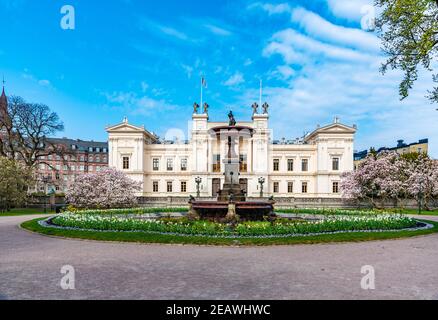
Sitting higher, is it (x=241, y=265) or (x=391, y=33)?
(x=391, y=33)

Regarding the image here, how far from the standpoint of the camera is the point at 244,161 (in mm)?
58094

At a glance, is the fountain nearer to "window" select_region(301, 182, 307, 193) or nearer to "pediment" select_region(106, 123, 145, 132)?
"pediment" select_region(106, 123, 145, 132)

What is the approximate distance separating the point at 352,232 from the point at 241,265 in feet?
28.6

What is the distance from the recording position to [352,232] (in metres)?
15.6

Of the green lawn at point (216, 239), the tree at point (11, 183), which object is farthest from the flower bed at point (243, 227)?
the tree at point (11, 183)

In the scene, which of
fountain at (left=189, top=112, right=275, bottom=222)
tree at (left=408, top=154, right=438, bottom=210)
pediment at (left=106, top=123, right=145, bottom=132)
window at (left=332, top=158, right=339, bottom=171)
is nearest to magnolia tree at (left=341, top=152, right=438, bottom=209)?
tree at (left=408, top=154, right=438, bottom=210)

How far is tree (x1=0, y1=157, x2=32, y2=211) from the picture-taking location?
34.6 m

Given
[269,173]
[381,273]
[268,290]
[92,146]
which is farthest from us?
[92,146]

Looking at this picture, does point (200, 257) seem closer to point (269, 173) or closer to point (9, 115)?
point (9, 115)

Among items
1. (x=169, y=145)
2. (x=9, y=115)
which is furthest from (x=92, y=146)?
(x=9, y=115)

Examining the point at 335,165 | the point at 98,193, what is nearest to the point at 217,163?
the point at 335,165

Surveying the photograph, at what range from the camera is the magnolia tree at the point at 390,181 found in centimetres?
4172

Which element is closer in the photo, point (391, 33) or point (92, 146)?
point (391, 33)

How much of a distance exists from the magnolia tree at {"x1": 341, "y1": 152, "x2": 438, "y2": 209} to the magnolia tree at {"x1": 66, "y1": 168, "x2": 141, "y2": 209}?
103ft
